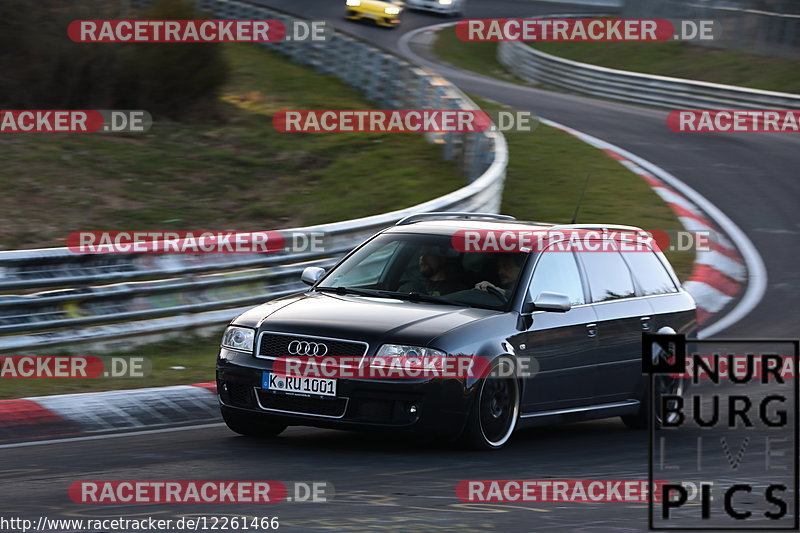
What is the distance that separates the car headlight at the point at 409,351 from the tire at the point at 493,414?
0.35 meters

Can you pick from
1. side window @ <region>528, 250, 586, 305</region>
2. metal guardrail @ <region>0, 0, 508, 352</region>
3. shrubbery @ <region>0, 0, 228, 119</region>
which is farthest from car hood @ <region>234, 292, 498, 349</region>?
shrubbery @ <region>0, 0, 228, 119</region>

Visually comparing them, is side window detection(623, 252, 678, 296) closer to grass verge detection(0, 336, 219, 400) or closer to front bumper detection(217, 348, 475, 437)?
front bumper detection(217, 348, 475, 437)

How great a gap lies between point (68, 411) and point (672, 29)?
35.7m

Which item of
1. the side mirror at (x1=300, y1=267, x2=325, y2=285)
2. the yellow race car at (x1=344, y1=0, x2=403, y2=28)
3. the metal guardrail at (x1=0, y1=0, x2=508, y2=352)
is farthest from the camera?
the yellow race car at (x1=344, y1=0, x2=403, y2=28)

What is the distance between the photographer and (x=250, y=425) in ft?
28.1

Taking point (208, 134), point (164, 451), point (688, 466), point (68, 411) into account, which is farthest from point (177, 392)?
point (208, 134)

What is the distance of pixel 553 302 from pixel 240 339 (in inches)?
76.4

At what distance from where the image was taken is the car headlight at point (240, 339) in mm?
8297

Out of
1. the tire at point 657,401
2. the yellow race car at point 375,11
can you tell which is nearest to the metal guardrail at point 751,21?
the yellow race car at point 375,11

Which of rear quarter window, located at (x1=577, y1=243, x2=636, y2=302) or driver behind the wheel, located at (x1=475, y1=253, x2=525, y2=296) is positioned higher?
driver behind the wheel, located at (x1=475, y1=253, x2=525, y2=296)

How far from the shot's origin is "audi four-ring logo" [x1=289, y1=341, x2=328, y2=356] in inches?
316

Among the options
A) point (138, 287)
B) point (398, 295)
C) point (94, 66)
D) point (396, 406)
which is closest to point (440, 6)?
point (94, 66)

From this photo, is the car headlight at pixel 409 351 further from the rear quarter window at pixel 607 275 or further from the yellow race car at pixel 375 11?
the yellow race car at pixel 375 11

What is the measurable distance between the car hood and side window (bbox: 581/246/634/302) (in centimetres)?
118
